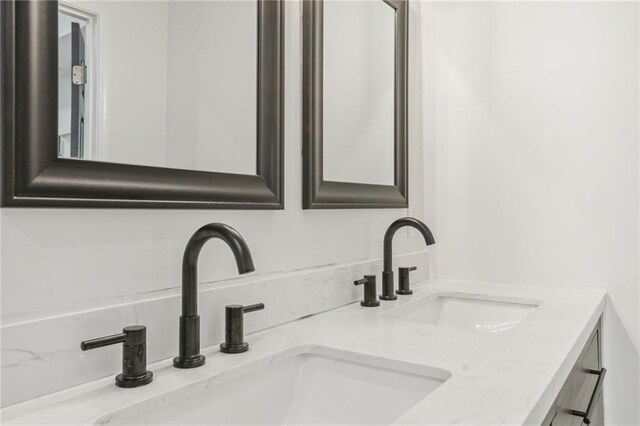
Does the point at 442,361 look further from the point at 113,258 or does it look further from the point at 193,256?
the point at 113,258

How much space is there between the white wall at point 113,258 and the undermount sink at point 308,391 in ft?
0.42

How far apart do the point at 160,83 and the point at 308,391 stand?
632mm

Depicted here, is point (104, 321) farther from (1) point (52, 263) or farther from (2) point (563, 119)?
(2) point (563, 119)

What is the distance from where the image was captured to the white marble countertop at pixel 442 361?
2.06ft

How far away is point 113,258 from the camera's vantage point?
769 millimetres

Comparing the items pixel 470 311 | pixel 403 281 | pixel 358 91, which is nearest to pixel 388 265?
pixel 403 281

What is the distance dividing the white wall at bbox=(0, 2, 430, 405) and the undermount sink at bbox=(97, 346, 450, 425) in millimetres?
128

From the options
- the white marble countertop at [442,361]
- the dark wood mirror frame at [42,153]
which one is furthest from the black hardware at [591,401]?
the dark wood mirror frame at [42,153]

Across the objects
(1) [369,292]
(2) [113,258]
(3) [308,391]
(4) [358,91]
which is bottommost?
(3) [308,391]

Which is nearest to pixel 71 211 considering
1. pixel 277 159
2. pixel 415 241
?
pixel 277 159

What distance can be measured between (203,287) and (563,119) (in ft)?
4.15

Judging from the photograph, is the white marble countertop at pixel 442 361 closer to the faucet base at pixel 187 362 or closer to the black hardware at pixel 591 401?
the faucet base at pixel 187 362

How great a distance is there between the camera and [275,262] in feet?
3.61

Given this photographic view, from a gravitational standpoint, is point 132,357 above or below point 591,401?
above
